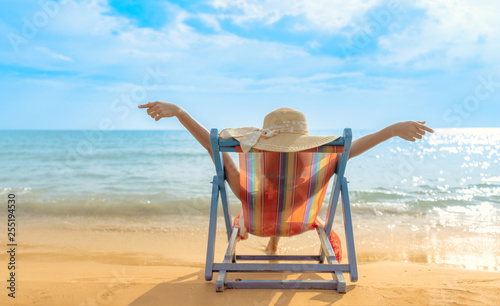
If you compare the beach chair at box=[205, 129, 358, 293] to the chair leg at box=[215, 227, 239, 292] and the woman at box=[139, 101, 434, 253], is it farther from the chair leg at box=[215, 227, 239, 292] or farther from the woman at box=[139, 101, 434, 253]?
the woman at box=[139, 101, 434, 253]

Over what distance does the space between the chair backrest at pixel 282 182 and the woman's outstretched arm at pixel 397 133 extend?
0.52ft

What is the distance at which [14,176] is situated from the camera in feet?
38.1

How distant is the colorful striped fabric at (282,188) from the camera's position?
245cm

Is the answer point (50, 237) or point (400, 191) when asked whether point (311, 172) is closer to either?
point (50, 237)

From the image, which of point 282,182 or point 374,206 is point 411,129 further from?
point 374,206

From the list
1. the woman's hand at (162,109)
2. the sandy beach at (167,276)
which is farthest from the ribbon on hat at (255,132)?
the sandy beach at (167,276)

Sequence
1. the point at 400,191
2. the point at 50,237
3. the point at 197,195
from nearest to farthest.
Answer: the point at 50,237, the point at 197,195, the point at 400,191

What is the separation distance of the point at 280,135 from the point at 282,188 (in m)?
0.36

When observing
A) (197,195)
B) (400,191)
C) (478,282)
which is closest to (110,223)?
(197,195)

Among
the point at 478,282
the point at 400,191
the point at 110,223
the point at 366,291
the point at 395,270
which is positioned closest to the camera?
the point at 366,291

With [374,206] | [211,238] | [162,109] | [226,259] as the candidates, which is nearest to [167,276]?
[226,259]

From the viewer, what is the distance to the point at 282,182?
8.22 ft

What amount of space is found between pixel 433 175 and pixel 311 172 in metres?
10.7

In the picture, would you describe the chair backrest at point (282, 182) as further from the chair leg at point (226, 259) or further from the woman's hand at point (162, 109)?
the woman's hand at point (162, 109)
